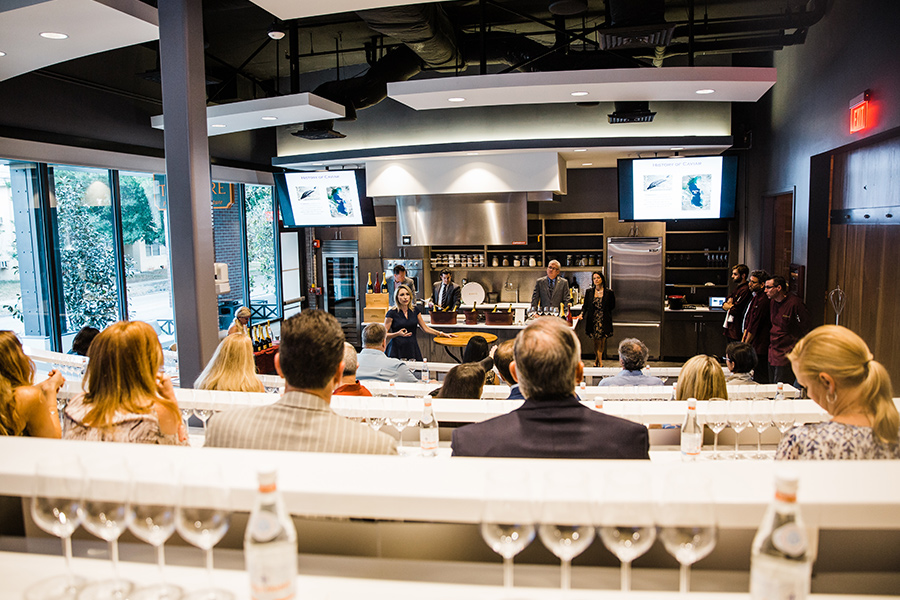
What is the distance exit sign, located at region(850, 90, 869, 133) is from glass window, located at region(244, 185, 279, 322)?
8.18m

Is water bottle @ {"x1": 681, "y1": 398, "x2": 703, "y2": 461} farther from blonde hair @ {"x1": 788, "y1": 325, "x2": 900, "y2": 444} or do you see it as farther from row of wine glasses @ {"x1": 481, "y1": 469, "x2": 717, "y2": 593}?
row of wine glasses @ {"x1": 481, "y1": 469, "x2": 717, "y2": 593}

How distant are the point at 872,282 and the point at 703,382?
320 centimetres

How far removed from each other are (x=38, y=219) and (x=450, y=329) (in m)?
4.98

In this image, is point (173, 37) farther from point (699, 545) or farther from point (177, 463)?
point (699, 545)

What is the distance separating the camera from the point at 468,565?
137 cm

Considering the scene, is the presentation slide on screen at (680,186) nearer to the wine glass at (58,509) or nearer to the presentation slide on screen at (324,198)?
the presentation slide on screen at (324,198)

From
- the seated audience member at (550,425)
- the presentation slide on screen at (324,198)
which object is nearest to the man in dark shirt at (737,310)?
the presentation slide on screen at (324,198)

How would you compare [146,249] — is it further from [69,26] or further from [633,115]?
[633,115]

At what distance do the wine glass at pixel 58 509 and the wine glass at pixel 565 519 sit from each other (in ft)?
2.95

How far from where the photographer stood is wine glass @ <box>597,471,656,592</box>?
111 cm

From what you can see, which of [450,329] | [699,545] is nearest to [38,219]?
[450,329]

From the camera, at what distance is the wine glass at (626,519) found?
111 centimetres

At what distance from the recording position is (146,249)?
7758 mm

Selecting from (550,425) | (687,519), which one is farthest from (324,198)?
(687,519)
